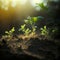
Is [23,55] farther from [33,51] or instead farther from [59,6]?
[59,6]

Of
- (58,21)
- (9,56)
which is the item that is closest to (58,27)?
(58,21)

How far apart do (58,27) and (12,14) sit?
6.59 metres

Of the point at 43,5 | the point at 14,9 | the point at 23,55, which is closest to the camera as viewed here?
the point at 23,55

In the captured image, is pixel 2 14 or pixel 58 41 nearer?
pixel 58 41

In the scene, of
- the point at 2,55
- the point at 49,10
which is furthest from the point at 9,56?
the point at 49,10

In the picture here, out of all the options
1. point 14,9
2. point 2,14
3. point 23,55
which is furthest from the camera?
point 14,9

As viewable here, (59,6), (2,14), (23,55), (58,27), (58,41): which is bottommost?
(23,55)

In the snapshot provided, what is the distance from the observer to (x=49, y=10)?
5.77 m

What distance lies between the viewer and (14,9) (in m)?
12.2

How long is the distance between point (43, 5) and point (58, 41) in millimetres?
1601

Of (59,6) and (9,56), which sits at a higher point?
(59,6)

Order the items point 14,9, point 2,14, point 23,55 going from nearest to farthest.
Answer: point 23,55 → point 2,14 → point 14,9

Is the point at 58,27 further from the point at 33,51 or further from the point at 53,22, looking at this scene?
the point at 33,51

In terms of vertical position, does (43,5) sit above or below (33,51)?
above
